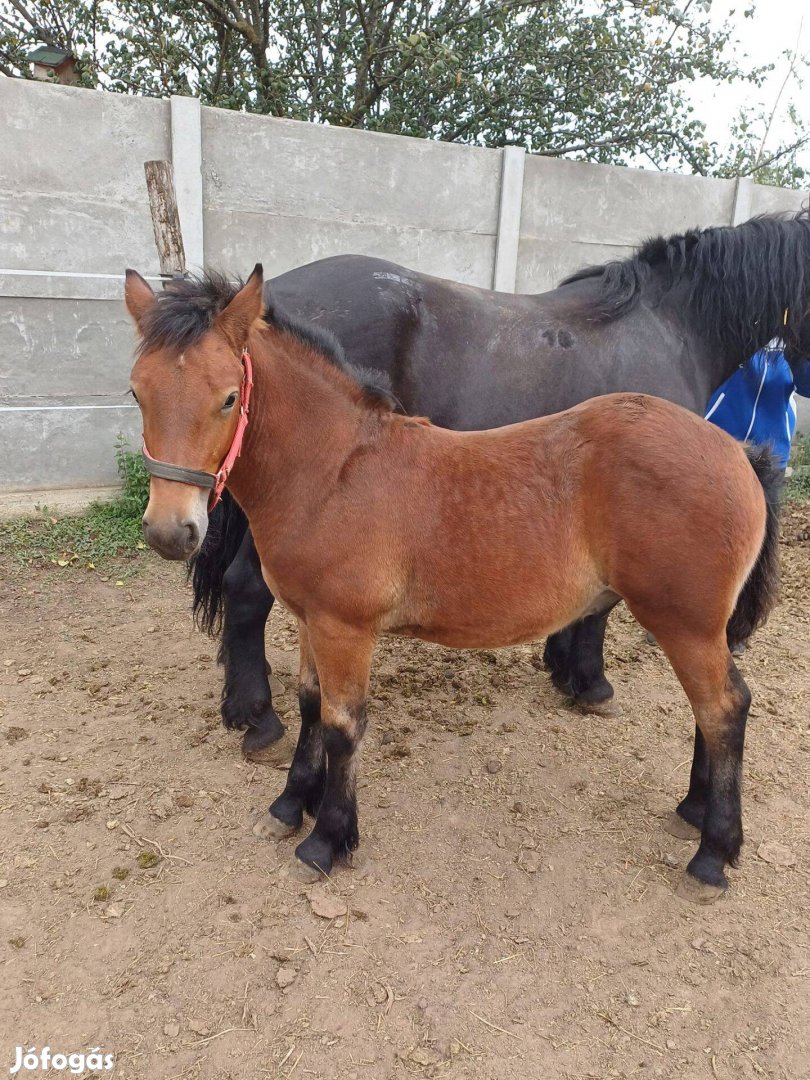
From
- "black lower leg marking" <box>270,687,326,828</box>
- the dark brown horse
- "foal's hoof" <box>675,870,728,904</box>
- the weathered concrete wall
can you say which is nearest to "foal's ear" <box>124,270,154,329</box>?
the dark brown horse

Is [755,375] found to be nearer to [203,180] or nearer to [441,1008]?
[441,1008]

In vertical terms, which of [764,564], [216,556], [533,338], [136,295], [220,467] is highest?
[136,295]

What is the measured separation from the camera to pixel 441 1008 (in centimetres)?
202

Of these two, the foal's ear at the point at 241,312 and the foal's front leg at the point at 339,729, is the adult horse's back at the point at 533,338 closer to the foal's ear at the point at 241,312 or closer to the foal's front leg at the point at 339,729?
the foal's front leg at the point at 339,729

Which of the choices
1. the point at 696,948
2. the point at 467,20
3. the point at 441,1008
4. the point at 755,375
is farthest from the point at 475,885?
the point at 467,20

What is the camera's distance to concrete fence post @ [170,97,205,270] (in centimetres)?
513

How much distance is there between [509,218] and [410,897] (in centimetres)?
562

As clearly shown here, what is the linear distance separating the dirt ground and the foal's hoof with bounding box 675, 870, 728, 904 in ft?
0.12

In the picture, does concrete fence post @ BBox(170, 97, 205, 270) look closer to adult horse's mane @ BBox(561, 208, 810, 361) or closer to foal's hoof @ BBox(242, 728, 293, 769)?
adult horse's mane @ BBox(561, 208, 810, 361)

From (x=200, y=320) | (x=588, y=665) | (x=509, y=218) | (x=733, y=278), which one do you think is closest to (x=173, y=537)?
(x=200, y=320)

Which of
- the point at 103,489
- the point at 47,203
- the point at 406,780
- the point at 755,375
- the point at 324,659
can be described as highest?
the point at 47,203

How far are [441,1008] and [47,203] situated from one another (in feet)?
17.4

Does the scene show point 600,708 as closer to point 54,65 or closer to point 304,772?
point 304,772

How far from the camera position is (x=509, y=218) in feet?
20.7
